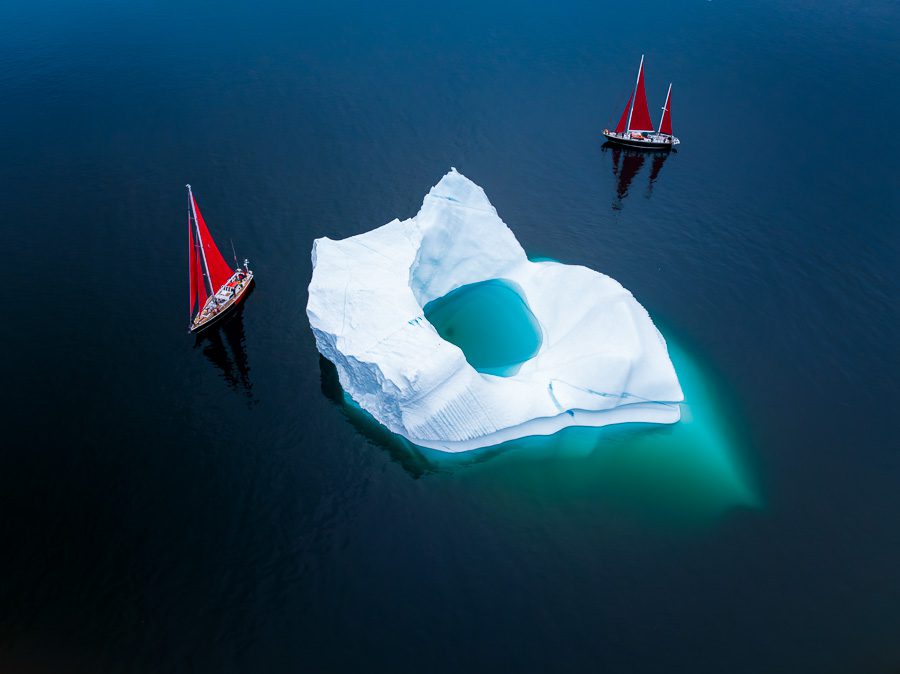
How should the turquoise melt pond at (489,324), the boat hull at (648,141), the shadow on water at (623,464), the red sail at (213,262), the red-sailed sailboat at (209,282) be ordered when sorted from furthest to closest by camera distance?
the boat hull at (648,141), the red sail at (213,262), the red-sailed sailboat at (209,282), the turquoise melt pond at (489,324), the shadow on water at (623,464)

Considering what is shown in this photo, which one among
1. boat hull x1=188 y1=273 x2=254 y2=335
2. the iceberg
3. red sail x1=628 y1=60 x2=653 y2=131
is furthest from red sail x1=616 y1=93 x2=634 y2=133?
boat hull x1=188 y1=273 x2=254 y2=335

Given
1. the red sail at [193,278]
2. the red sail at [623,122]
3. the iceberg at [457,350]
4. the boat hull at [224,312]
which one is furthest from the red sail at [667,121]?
the red sail at [193,278]

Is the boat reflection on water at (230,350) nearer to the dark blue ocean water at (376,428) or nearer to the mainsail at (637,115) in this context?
the dark blue ocean water at (376,428)

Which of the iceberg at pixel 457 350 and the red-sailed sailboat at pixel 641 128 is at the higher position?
the red-sailed sailboat at pixel 641 128

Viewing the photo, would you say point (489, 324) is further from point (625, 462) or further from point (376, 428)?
point (625, 462)

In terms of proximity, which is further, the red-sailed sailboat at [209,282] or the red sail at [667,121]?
the red sail at [667,121]

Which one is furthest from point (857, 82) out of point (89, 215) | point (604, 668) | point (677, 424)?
point (89, 215)

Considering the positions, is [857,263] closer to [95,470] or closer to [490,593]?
[490,593]

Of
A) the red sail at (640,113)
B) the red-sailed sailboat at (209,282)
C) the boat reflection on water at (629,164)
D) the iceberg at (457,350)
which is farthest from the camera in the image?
the red sail at (640,113)
